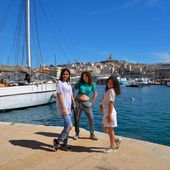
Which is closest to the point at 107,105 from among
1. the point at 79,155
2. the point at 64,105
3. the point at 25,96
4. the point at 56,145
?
the point at 64,105

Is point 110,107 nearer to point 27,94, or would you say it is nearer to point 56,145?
point 56,145

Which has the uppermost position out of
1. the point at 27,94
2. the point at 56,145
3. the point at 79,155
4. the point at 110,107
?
the point at 110,107

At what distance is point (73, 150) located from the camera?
20.8 feet

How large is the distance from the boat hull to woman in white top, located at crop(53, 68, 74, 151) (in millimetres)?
17461

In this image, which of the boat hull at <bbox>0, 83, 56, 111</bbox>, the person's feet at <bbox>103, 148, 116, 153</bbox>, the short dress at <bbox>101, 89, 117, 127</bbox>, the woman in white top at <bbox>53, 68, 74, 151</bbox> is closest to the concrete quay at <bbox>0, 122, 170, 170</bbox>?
the person's feet at <bbox>103, 148, 116, 153</bbox>

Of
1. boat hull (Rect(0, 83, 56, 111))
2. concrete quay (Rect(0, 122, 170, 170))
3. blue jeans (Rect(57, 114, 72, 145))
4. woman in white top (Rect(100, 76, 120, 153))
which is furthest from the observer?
boat hull (Rect(0, 83, 56, 111))

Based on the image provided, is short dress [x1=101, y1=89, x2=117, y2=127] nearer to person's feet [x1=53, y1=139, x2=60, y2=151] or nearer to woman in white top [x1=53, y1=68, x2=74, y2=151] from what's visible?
woman in white top [x1=53, y1=68, x2=74, y2=151]

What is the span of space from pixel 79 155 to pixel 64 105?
1.16 m

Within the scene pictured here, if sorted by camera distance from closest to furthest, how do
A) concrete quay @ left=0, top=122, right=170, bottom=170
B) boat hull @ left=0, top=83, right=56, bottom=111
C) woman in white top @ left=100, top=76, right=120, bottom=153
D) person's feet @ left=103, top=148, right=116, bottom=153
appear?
concrete quay @ left=0, top=122, right=170, bottom=170 → person's feet @ left=103, top=148, right=116, bottom=153 → woman in white top @ left=100, top=76, right=120, bottom=153 → boat hull @ left=0, top=83, right=56, bottom=111

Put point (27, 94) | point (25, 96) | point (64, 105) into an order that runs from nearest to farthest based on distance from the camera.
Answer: point (64, 105) → point (25, 96) → point (27, 94)

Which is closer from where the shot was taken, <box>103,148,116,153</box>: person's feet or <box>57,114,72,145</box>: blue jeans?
<box>103,148,116,153</box>: person's feet

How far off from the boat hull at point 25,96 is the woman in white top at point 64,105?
17.5 m

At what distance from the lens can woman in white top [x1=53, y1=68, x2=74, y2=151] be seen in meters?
6.30

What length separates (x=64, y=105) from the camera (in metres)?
6.29
